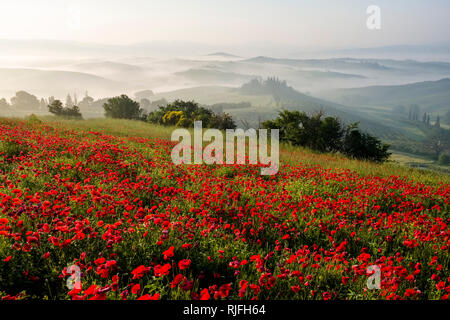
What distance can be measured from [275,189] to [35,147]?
7.37 metres

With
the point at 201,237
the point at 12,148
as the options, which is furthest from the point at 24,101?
the point at 201,237

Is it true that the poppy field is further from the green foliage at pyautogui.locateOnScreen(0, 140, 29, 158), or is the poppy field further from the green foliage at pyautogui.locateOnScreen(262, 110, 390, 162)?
the green foliage at pyautogui.locateOnScreen(262, 110, 390, 162)

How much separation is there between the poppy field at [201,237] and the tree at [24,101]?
208 meters

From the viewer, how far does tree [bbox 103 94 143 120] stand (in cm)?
5812

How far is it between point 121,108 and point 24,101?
161444 millimetres

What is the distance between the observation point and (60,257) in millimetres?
3447

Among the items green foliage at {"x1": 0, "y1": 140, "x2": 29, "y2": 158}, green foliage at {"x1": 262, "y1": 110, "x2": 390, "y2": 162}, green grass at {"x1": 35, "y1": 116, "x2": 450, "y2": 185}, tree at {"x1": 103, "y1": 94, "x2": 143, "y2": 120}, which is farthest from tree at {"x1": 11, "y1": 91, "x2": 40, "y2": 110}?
green foliage at {"x1": 0, "y1": 140, "x2": 29, "y2": 158}

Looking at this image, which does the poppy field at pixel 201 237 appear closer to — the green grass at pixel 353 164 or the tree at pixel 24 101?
the green grass at pixel 353 164

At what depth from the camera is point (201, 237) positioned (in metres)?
4.35

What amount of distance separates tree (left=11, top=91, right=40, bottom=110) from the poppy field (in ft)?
683

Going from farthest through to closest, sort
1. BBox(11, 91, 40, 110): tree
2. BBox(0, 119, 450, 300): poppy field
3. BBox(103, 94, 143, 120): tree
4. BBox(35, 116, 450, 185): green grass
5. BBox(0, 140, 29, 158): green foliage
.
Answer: BBox(11, 91, 40, 110): tree < BBox(103, 94, 143, 120): tree < BBox(35, 116, 450, 185): green grass < BBox(0, 140, 29, 158): green foliage < BBox(0, 119, 450, 300): poppy field

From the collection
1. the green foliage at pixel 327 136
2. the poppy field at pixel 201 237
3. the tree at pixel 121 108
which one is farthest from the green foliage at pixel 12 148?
the tree at pixel 121 108

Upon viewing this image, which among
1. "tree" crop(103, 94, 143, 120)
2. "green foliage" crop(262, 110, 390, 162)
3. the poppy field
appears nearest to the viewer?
the poppy field
